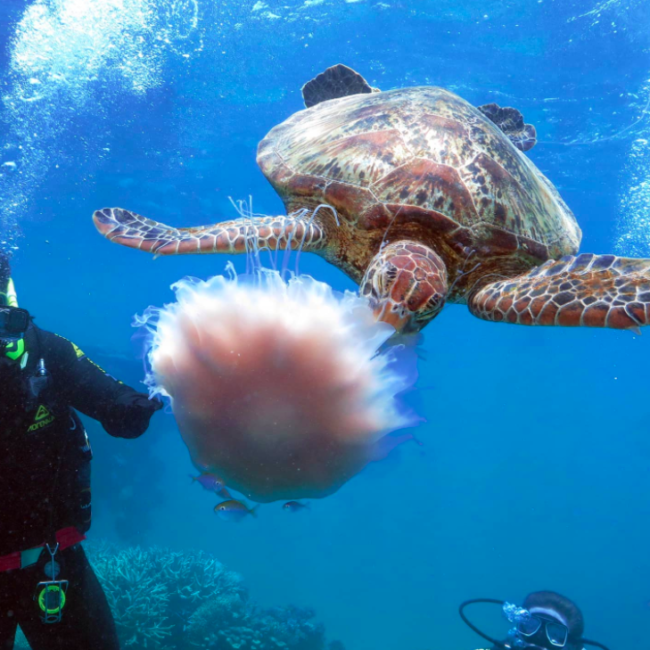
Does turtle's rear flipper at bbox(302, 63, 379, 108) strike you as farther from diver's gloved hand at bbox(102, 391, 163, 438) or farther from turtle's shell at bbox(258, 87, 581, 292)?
diver's gloved hand at bbox(102, 391, 163, 438)

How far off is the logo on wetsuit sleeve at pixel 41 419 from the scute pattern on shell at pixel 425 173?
2.50m

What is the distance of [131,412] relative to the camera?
2654 millimetres

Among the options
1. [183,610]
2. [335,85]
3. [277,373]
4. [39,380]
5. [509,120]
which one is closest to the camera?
[277,373]

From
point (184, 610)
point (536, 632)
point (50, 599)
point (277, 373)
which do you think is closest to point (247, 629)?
point (184, 610)

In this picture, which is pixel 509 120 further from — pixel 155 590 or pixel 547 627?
pixel 155 590

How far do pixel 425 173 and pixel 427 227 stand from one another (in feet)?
1.36

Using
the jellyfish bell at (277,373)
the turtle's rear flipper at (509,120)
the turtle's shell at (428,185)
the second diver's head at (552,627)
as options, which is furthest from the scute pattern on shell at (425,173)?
the second diver's head at (552,627)

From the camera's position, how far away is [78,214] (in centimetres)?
2567

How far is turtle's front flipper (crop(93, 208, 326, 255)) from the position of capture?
3033mm

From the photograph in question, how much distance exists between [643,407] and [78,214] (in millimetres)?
70168

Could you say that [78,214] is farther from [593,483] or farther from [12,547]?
[593,483]

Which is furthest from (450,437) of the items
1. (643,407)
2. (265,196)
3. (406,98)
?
(406,98)

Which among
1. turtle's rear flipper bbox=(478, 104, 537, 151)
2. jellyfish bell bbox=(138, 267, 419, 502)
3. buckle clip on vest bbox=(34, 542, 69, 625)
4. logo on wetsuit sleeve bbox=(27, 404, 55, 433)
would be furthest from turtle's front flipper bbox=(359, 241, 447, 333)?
turtle's rear flipper bbox=(478, 104, 537, 151)

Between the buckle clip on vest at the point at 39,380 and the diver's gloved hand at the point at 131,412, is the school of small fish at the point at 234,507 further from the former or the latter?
the buckle clip on vest at the point at 39,380
